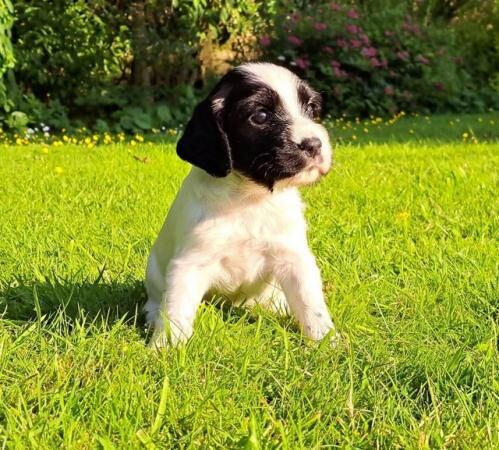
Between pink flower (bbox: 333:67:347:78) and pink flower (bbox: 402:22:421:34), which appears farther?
pink flower (bbox: 402:22:421:34)

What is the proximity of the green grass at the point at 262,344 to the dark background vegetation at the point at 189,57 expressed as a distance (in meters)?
5.38

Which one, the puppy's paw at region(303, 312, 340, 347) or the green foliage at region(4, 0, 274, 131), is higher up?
the puppy's paw at region(303, 312, 340, 347)

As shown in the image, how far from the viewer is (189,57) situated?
11711mm

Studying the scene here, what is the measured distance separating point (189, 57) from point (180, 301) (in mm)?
9554

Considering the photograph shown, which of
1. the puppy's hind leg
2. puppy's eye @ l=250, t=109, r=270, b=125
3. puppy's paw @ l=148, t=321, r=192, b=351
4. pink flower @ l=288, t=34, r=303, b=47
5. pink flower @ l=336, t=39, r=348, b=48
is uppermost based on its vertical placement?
puppy's eye @ l=250, t=109, r=270, b=125

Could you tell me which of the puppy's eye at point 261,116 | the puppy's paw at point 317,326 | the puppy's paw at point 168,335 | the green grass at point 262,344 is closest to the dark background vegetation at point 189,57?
the green grass at point 262,344

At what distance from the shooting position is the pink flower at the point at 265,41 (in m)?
13.1

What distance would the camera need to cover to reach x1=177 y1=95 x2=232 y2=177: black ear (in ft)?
8.50

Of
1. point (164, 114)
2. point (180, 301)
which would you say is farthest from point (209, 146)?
point (164, 114)

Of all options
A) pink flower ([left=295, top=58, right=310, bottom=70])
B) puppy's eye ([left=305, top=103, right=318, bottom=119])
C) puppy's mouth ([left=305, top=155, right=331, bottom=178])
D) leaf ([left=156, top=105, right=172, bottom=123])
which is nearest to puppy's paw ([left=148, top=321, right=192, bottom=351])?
puppy's mouth ([left=305, top=155, right=331, bottom=178])

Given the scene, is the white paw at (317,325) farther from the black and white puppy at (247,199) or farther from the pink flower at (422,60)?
the pink flower at (422,60)

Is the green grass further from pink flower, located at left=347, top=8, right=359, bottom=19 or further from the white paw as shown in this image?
pink flower, located at left=347, top=8, right=359, bottom=19

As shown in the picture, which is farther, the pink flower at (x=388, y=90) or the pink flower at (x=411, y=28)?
the pink flower at (x=411, y=28)

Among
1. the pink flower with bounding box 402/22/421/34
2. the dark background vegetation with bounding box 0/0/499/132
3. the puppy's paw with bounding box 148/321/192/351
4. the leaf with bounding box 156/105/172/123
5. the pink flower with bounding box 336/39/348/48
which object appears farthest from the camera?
the pink flower with bounding box 402/22/421/34
